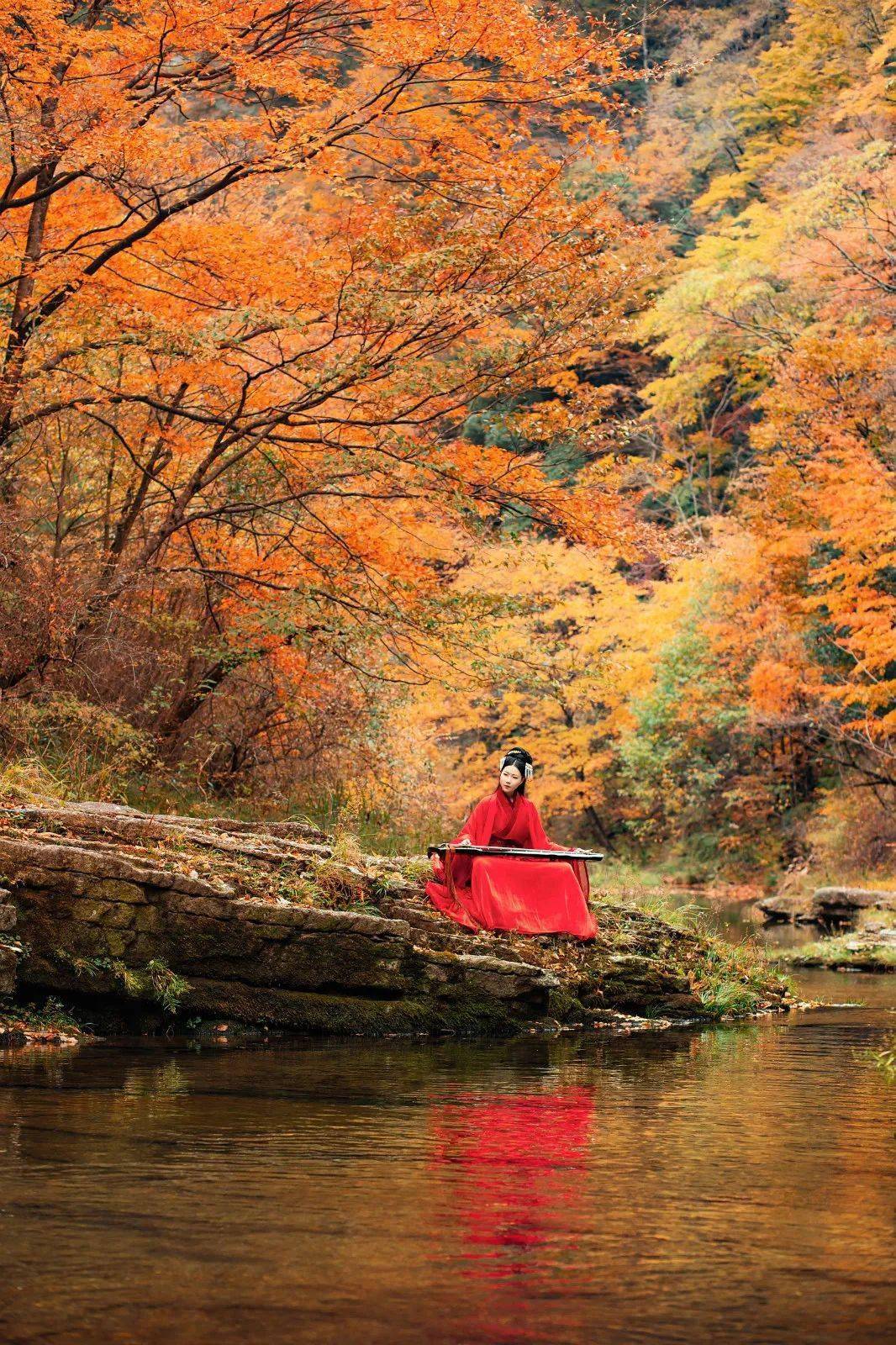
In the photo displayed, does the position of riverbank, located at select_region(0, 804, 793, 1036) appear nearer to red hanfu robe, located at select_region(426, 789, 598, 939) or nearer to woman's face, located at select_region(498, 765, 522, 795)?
red hanfu robe, located at select_region(426, 789, 598, 939)

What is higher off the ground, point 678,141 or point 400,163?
point 678,141

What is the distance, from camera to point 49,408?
1381 centimetres

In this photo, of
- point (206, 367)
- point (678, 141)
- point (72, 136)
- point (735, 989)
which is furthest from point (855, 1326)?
point (678, 141)

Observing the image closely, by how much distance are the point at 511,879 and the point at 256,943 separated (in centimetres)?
246

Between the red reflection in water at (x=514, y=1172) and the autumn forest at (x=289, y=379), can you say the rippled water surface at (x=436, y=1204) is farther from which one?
the autumn forest at (x=289, y=379)

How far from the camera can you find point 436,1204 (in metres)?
4.68

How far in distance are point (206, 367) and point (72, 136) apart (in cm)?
272

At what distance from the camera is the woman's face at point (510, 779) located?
11523 millimetres

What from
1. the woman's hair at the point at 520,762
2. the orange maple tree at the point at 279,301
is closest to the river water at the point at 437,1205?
the woman's hair at the point at 520,762

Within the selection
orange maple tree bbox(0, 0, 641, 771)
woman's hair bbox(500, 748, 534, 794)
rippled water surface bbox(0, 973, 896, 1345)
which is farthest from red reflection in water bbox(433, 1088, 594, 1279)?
orange maple tree bbox(0, 0, 641, 771)

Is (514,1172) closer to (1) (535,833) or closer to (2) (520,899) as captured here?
(2) (520,899)

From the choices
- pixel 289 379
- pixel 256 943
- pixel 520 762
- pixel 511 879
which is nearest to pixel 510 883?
pixel 511 879

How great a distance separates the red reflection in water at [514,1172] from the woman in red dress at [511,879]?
383cm

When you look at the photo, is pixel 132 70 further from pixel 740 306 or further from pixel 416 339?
pixel 740 306
